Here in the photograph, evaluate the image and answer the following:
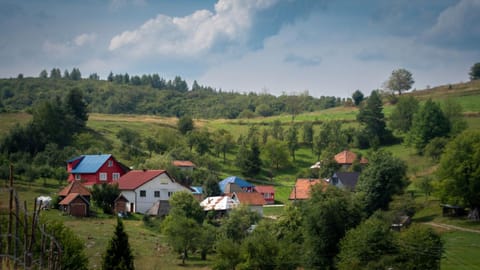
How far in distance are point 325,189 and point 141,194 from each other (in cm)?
2063

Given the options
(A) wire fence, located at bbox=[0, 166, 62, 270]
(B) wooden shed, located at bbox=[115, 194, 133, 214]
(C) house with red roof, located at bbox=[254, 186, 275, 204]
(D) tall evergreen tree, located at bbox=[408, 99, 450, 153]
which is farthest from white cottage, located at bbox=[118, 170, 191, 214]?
(A) wire fence, located at bbox=[0, 166, 62, 270]

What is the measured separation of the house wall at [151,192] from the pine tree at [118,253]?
3176 centimetres

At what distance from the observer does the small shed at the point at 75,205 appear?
5375 centimetres

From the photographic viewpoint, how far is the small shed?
53.8 metres

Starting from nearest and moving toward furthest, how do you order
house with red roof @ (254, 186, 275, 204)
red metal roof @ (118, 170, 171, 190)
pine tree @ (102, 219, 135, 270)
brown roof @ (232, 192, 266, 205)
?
1. pine tree @ (102, 219, 135, 270)
2. red metal roof @ (118, 170, 171, 190)
3. brown roof @ (232, 192, 266, 205)
4. house with red roof @ (254, 186, 275, 204)

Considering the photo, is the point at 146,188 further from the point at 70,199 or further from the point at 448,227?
the point at 448,227

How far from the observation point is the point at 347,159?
289ft

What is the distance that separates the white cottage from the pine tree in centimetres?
3107

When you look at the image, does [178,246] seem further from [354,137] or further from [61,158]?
[354,137]

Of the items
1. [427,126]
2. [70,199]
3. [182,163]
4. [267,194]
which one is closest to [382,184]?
[267,194]

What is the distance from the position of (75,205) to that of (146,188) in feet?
36.5

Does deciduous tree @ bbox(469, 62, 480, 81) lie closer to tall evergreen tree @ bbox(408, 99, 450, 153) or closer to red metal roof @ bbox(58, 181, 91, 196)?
tall evergreen tree @ bbox(408, 99, 450, 153)

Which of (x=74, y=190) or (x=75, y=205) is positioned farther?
(x=74, y=190)

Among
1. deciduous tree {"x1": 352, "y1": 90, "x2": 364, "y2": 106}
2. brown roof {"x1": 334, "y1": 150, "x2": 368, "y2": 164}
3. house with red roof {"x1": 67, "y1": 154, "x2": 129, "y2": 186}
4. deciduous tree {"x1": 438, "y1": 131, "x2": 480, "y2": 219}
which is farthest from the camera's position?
deciduous tree {"x1": 352, "y1": 90, "x2": 364, "y2": 106}
